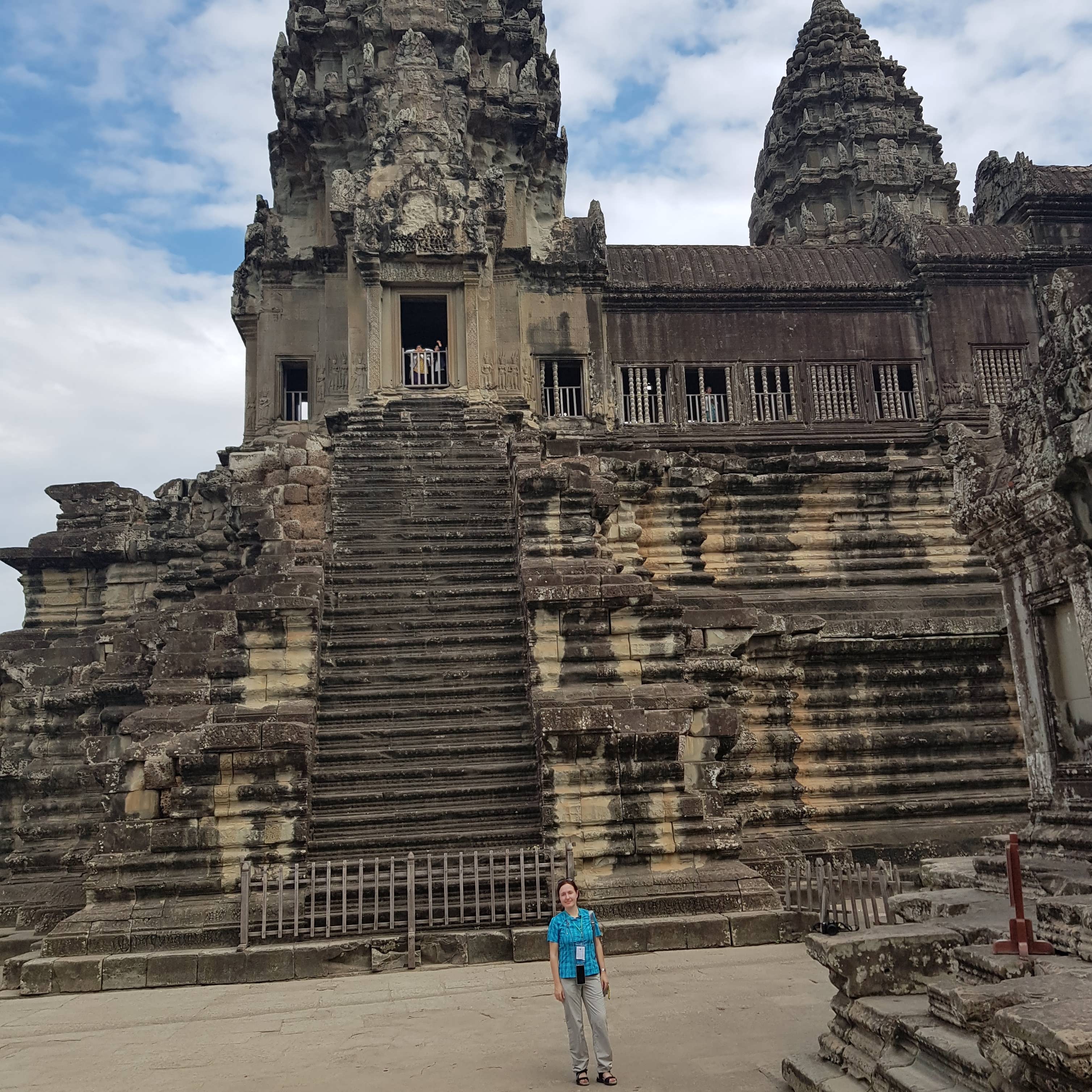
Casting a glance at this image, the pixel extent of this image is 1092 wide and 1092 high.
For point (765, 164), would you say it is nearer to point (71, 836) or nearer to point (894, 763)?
point (894, 763)

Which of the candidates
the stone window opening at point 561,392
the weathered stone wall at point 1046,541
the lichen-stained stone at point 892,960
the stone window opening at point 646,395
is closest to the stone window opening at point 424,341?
the stone window opening at point 561,392

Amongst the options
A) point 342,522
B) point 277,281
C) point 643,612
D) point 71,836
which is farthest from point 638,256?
point 71,836

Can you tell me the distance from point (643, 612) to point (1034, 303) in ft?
40.9

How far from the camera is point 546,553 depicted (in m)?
12.3

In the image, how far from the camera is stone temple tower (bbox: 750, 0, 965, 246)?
30000mm

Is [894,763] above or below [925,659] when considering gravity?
below

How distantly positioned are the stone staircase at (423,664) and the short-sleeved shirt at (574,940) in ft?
12.8

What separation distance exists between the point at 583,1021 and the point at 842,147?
30.5m

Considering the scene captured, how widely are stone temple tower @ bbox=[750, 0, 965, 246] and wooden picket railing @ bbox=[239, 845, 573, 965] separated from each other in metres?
24.5

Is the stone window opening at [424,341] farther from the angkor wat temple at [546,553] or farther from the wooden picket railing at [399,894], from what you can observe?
the wooden picket railing at [399,894]

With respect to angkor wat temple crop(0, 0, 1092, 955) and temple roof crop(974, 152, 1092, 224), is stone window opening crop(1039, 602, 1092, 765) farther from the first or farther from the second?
temple roof crop(974, 152, 1092, 224)

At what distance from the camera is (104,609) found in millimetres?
15883

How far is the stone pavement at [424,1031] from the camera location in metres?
5.51

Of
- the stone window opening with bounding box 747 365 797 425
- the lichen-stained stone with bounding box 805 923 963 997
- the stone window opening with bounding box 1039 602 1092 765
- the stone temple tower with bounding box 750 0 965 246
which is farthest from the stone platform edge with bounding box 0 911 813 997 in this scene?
the stone temple tower with bounding box 750 0 965 246
